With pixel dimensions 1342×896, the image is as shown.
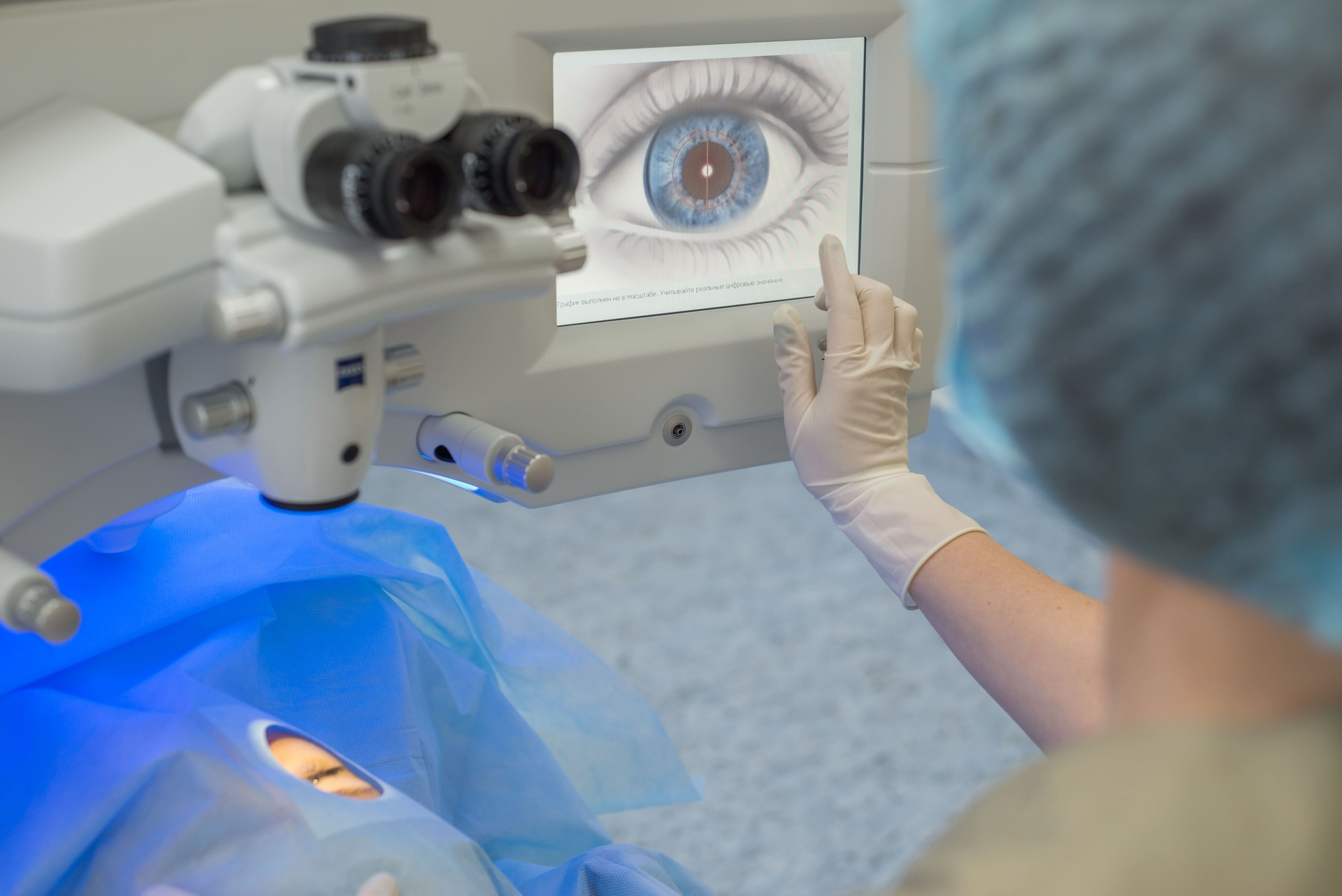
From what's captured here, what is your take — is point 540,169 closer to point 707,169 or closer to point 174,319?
point 174,319

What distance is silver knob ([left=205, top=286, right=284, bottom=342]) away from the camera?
551mm

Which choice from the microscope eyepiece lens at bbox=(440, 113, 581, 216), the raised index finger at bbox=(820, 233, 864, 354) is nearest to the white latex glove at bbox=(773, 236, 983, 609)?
the raised index finger at bbox=(820, 233, 864, 354)

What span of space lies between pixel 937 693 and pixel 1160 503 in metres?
2.28

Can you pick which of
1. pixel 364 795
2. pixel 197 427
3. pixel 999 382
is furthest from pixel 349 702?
pixel 999 382

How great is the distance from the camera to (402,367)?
0.72 metres

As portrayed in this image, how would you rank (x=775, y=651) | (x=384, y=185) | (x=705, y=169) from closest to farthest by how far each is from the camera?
(x=384, y=185) → (x=705, y=169) → (x=775, y=651)

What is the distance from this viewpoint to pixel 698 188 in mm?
895

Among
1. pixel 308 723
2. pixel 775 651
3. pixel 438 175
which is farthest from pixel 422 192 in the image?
pixel 775 651

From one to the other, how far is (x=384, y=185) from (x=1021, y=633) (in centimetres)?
64

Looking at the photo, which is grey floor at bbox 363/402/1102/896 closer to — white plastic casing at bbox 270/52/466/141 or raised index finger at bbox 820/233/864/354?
raised index finger at bbox 820/233/864/354

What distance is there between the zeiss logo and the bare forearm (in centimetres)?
55

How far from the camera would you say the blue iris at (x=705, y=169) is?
87 centimetres

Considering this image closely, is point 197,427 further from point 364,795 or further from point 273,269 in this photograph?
point 364,795

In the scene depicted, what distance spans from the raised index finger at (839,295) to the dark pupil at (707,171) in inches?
3.8
